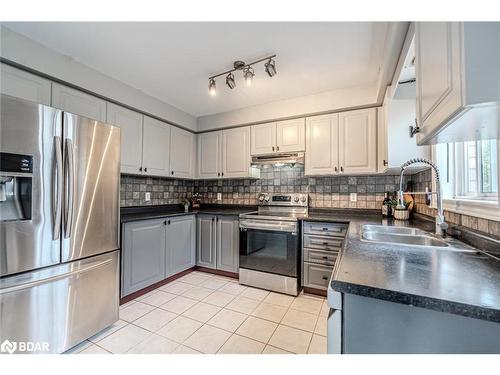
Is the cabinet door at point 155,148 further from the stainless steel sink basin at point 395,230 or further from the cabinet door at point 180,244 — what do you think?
the stainless steel sink basin at point 395,230

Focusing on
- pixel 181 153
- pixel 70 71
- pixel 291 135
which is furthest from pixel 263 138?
pixel 70 71

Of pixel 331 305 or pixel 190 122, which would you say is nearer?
pixel 331 305

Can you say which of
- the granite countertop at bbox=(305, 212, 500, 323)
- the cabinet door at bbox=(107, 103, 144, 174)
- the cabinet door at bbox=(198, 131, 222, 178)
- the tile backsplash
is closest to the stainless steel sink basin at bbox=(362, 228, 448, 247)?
the granite countertop at bbox=(305, 212, 500, 323)

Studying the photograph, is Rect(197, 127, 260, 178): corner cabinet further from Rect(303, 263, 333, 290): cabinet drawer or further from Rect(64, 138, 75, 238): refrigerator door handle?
Rect(64, 138, 75, 238): refrigerator door handle

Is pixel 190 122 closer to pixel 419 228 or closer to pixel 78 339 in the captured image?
pixel 78 339

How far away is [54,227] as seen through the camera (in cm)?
142

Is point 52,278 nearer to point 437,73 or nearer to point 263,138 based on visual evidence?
point 437,73

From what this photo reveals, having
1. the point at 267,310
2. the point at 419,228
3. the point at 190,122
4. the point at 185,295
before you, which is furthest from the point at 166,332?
the point at 190,122

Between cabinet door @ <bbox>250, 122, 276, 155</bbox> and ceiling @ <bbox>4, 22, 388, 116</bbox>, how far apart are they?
53cm

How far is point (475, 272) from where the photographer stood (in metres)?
0.77

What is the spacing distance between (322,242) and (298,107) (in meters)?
1.62

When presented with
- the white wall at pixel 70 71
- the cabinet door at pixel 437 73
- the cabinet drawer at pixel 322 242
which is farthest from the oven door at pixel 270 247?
the white wall at pixel 70 71

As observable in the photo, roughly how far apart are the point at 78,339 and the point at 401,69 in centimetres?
295

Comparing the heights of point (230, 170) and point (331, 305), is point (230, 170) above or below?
above
